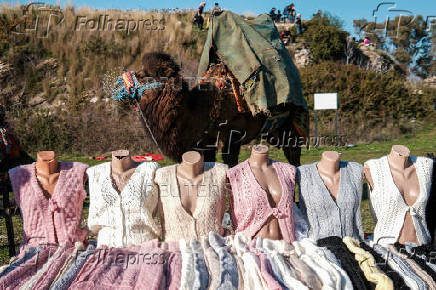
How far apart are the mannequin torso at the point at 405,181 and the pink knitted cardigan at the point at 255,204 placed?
1.78 ft

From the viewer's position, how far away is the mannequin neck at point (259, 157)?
232 centimetres

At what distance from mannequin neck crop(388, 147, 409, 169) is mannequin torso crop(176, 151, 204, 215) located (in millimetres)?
1148

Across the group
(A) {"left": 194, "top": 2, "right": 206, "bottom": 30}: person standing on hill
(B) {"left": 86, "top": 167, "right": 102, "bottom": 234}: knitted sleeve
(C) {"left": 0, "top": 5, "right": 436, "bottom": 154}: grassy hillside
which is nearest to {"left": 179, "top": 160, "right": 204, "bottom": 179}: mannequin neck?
(B) {"left": 86, "top": 167, "right": 102, "bottom": 234}: knitted sleeve

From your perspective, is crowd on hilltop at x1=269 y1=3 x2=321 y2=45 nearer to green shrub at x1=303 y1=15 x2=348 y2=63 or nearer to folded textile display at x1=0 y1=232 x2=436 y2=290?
green shrub at x1=303 y1=15 x2=348 y2=63

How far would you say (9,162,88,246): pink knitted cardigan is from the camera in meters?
2.19

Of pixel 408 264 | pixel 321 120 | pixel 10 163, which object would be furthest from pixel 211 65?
pixel 321 120

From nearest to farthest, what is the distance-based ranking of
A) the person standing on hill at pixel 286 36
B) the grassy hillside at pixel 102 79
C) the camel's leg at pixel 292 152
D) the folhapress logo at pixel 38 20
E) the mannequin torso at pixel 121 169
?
1. the mannequin torso at pixel 121 169
2. the camel's leg at pixel 292 152
3. the grassy hillside at pixel 102 79
4. the folhapress logo at pixel 38 20
5. the person standing on hill at pixel 286 36

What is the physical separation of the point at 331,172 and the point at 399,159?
0.41 meters

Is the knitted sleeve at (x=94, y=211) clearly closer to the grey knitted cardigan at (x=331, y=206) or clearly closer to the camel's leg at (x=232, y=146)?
the grey knitted cardigan at (x=331, y=206)

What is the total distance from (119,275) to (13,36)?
544 inches

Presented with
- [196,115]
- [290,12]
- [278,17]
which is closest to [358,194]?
[196,115]

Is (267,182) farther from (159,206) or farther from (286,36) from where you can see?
(286,36)

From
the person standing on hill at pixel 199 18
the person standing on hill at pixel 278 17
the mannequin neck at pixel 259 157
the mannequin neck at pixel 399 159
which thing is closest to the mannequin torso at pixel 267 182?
the mannequin neck at pixel 259 157

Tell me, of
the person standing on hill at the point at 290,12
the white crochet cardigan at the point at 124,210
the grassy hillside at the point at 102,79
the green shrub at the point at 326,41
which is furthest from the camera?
the person standing on hill at the point at 290,12
